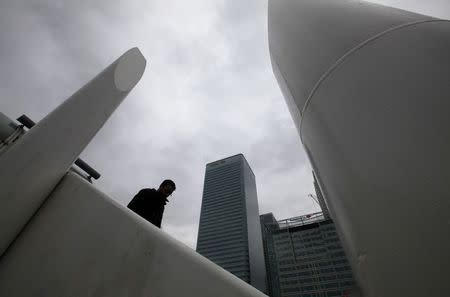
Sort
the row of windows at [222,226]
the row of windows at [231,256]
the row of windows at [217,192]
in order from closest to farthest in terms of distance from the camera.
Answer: the row of windows at [231,256], the row of windows at [222,226], the row of windows at [217,192]

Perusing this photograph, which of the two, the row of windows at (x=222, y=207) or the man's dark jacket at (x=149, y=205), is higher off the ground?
the row of windows at (x=222, y=207)

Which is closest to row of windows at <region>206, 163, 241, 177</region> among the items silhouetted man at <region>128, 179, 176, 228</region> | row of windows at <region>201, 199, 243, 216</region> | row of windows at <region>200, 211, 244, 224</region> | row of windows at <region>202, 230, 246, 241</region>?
row of windows at <region>201, 199, 243, 216</region>

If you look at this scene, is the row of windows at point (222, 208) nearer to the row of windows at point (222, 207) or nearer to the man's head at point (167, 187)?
the row of windows at point (222, 207)

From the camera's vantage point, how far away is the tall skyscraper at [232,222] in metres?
95.6

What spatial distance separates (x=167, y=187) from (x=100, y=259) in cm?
186

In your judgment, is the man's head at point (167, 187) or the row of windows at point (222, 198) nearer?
the man's head at point (167, 187)

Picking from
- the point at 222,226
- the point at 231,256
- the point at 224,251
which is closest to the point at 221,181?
the point at 222,226

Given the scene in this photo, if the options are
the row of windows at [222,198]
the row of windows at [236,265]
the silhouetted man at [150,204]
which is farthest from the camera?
the row of windows at [222,198]

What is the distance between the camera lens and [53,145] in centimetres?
154

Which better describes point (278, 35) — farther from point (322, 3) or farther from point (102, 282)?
point (102, 282)

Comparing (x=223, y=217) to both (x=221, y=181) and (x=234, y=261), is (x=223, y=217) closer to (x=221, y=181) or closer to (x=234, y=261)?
(x=221, y=181)

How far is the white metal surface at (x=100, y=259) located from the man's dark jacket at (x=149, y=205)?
3.42ft

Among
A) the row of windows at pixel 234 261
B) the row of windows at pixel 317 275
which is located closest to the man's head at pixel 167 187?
the row of windows at pixel 317 275

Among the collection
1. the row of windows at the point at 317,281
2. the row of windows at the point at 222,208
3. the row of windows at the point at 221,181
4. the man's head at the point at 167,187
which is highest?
the row of windows at the point at 221,181
